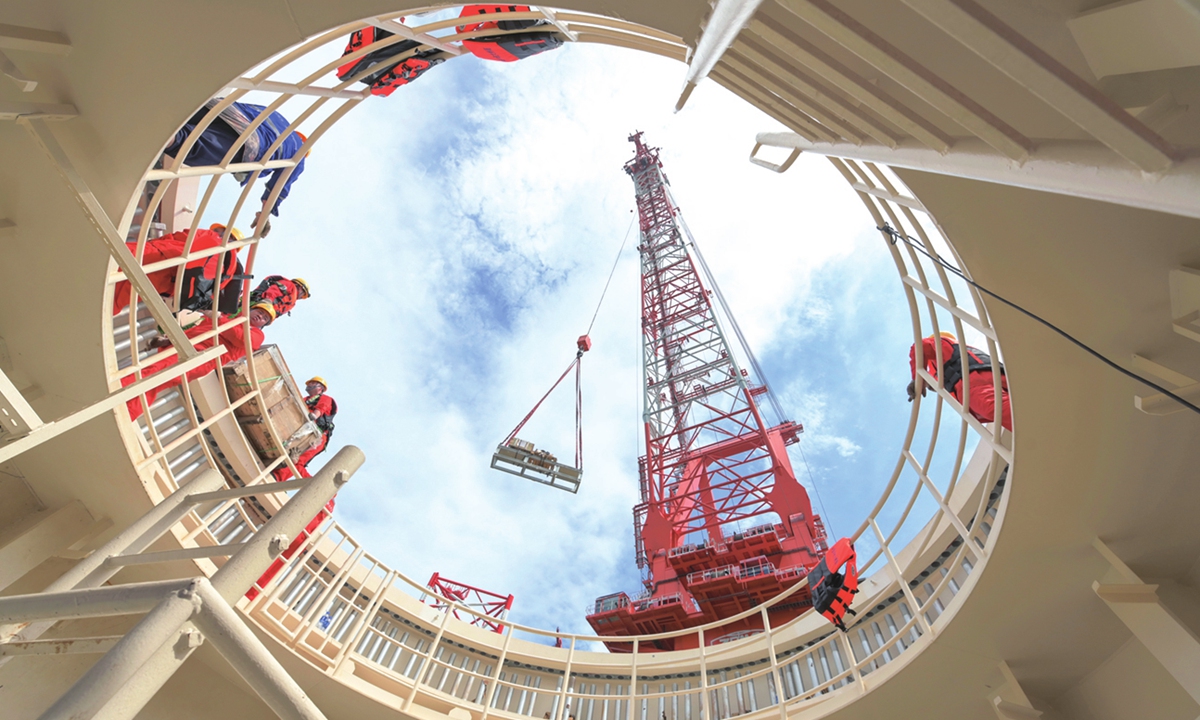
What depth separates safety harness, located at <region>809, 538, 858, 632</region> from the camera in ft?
19.7

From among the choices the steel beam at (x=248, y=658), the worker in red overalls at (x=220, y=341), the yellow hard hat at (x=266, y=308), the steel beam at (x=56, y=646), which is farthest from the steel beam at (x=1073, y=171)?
the yellow hard hat at (x=266, y=308)

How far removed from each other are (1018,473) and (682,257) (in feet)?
82.4

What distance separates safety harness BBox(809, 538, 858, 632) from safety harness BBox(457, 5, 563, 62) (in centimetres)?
616

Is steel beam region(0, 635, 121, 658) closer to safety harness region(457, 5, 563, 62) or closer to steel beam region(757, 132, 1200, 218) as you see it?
steel beam region(757, 132, 1200, 218)

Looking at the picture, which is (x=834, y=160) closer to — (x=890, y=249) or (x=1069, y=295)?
(x=890, y=249)

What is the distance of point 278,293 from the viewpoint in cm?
1000

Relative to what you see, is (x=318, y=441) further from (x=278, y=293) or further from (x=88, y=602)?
(x=88, y=602)

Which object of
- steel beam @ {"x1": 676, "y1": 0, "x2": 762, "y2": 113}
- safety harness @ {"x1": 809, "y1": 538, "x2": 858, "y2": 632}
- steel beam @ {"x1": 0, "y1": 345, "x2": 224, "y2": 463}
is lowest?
steel beam @ {"x1": 0, "y1": 345, "x2": 224, "y2": 463}

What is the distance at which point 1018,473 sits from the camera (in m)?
4.21

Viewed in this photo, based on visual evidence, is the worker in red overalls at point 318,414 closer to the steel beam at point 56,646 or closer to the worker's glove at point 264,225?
the worker's glove at point 264,225

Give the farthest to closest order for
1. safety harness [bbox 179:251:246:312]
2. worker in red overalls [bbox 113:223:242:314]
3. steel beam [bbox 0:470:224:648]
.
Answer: safety harness [bbox 179:251:246:312], worker in red overalls [bbox 113:223:242:314], steel beam [bbox 0:470:224:648]

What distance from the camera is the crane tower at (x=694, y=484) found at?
1428 centimetres

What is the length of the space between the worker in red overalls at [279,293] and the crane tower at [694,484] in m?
11.3

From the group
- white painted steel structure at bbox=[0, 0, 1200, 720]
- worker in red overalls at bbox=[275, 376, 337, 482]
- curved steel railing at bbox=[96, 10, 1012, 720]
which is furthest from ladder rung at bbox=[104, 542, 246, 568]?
worker in red overalls at bbox=[275, 376, 337, 482]
